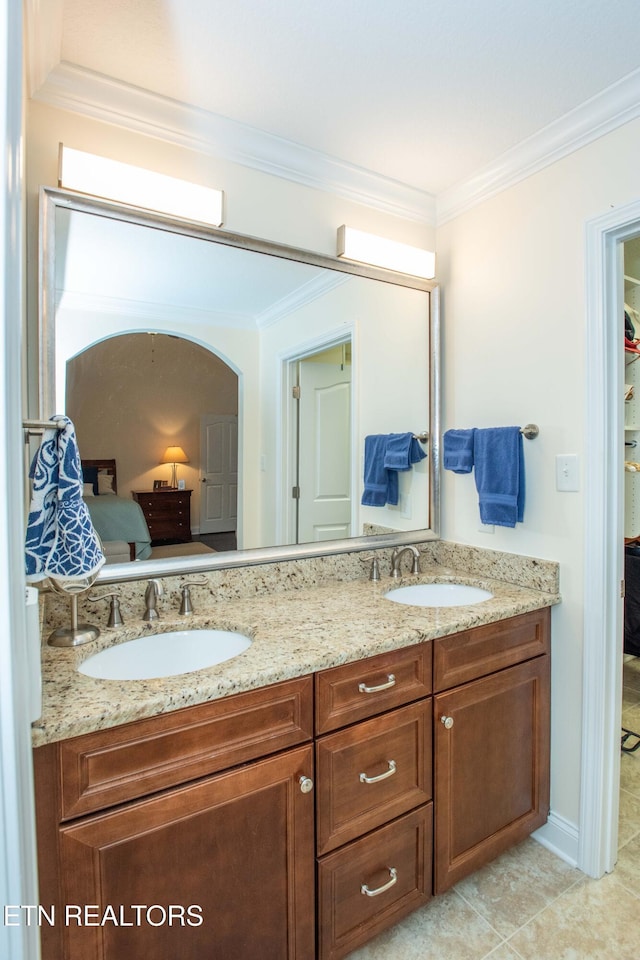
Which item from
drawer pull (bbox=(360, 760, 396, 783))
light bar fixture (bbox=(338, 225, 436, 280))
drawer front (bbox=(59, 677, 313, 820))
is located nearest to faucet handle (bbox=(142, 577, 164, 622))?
drawer front (bbox=(59, 677, 313, 820))

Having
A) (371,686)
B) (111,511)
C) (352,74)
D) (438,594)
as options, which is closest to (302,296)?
(352,74)

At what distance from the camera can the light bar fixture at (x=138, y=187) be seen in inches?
53.7

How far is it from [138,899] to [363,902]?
2.05ft

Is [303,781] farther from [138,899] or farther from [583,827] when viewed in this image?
[583,827]

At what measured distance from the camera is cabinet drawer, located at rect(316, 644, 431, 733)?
1.22m

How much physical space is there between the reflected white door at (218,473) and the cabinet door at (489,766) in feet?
2.86

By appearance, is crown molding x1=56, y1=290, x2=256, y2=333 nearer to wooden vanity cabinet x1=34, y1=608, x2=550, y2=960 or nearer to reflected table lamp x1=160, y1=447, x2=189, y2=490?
reflected table lamp x1=160, y1=447, x2=189, y2=490

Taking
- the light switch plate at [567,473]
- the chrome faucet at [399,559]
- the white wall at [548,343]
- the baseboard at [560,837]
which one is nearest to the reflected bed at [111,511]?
the chrome faucet at [399,559]

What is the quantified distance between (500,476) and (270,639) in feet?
3.41

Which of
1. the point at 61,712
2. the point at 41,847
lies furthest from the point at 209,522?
the point at 41,847

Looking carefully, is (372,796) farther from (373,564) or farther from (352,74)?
(352,74)

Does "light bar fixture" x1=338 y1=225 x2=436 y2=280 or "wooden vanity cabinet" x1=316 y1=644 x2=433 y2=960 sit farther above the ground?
"light bar fixture" x1=338 y1=225 x2=436 y2=280

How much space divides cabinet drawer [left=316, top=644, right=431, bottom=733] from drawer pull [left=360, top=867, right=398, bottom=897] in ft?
1.46

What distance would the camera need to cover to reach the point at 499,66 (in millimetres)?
1380
